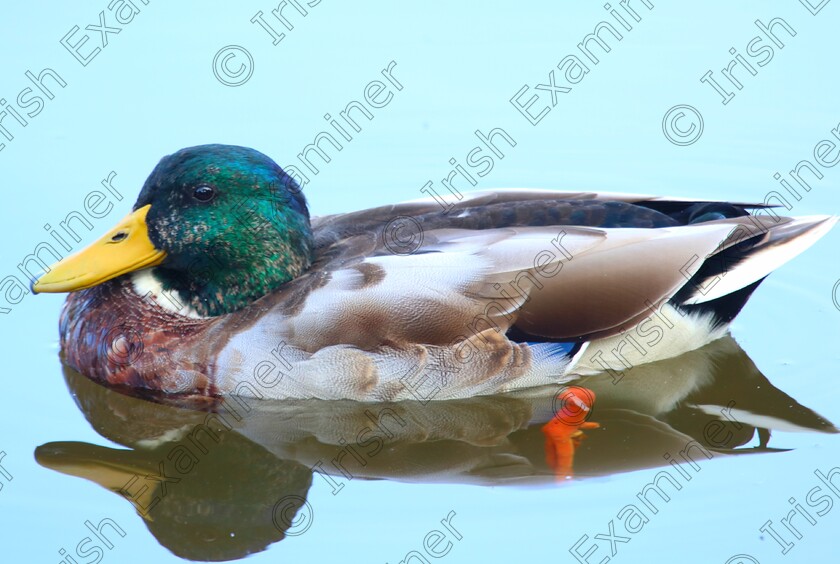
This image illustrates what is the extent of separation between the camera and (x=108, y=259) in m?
8.03

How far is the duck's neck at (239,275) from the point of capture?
8.09m

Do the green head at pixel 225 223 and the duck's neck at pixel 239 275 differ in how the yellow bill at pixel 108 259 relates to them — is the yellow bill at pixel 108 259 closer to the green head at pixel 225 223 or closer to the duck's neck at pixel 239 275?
the green head at pixel 225 223

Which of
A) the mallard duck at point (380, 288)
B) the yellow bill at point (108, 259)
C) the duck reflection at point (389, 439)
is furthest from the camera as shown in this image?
the yellow bill at point (108, 259)

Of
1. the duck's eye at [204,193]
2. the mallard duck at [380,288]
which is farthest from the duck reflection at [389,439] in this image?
the duck's eye at [204,193]

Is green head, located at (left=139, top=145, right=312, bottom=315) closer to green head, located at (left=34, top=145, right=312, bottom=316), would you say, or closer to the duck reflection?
green head, located at (left=34, top=145, right=312, bottom=316)

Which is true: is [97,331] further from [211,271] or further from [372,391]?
[372,391]

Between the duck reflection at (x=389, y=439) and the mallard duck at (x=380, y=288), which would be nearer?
the duck reflection at (x=389, y=439)

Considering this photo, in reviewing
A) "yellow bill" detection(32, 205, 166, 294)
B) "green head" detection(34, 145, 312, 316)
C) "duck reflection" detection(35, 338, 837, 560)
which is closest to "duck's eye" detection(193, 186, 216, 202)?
"green head" detection(34, 145, 312, 316)

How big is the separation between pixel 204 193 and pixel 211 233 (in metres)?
0.23

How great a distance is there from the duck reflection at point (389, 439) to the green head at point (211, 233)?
0.71m

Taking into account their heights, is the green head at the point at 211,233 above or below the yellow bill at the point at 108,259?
above

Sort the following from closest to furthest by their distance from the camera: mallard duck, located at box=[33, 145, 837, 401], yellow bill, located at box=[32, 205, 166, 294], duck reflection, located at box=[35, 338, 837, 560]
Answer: duck reflection, located at box=[35, 338, 837, 560] < mallard duck, located at box=[33, 145, 837, 401] < yellow bill, located at box=[32, 205, 166, 294]

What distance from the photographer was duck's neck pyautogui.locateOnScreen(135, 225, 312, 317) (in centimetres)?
809

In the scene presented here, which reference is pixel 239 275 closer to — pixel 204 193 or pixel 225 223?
pixel 225 223
